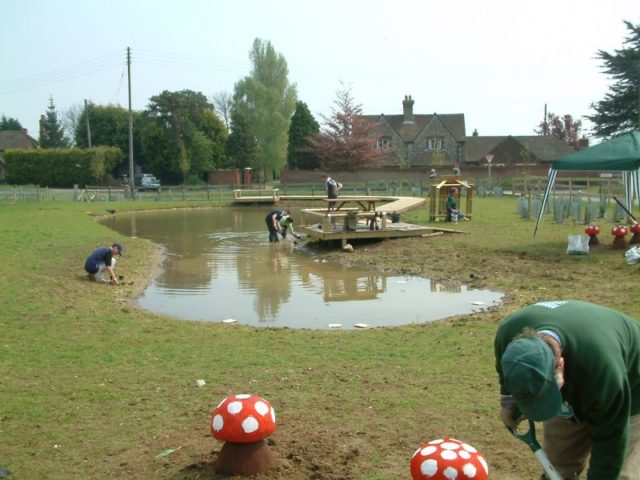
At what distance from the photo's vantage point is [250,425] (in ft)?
15.7

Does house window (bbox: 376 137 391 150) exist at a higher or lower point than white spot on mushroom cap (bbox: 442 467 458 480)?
higher

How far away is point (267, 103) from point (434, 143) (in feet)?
63.1

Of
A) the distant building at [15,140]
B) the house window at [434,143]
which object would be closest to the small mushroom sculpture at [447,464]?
the house window at [434,143]

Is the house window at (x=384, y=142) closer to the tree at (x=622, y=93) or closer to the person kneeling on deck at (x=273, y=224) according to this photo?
the tree at (x=622, y=93)

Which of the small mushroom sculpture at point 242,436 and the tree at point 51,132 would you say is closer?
the small mushroom sculpture at point 242,436

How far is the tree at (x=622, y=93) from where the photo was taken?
1939 inches

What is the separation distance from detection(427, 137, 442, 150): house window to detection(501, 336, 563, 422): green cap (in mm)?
71774

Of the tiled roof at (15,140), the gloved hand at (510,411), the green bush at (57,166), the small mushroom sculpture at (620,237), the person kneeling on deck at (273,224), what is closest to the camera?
the gloved hand at (510,411)

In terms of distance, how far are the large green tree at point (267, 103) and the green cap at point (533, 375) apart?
68210 mm

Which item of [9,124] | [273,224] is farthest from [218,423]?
[9,124]

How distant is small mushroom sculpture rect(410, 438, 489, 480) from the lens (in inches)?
153

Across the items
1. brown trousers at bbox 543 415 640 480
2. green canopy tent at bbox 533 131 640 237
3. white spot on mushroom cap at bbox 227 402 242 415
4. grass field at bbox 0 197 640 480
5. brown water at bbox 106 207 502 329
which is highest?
green canopy tent at bbox 533 131 640 237

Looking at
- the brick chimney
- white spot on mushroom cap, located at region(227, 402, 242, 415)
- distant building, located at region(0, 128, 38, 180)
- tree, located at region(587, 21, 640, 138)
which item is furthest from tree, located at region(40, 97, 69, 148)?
white spot on mushroom cap, located at region(227, 402, 242, 415)

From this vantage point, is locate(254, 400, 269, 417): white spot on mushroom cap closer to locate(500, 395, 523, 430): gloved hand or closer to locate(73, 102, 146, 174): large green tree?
locate(500, 395, 523, 430): gloved hand
